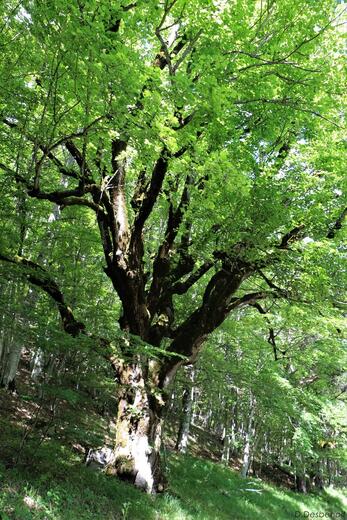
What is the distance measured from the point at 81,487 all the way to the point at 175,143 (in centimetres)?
567

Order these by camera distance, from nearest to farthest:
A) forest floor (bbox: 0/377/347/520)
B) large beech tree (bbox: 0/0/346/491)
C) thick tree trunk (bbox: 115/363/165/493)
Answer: large beech tree (bbox: 0/0/346/491), forest floor (bbox: 0/377/347/520), thick tree trunk (bbox: 115/363/165/493)

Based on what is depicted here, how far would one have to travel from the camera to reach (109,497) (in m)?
6.36

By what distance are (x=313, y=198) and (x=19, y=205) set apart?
572 cm

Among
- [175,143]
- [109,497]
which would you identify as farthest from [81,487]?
[175,143]

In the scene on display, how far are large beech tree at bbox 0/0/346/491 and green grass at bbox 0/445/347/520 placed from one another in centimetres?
60

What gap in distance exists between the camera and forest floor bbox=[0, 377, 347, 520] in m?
5.32

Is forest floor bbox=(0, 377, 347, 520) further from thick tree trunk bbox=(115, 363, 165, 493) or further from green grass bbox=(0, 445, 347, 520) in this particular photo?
thick tree trunk bbox=(115, 363, 165, 493)

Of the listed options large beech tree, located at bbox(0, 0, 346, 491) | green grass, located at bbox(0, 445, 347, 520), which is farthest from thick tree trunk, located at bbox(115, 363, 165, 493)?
green grass, located at bbox(0, 445, 347, 520)

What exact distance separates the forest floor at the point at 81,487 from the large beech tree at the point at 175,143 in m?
0.70

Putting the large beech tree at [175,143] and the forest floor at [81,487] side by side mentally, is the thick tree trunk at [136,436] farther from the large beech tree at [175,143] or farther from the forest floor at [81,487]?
the forest floor at [81,487]

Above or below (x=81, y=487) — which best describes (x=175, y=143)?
above

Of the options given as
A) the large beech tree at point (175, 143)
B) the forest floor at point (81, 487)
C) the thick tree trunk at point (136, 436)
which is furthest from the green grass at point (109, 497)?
the large beech tree at point (175, 143)

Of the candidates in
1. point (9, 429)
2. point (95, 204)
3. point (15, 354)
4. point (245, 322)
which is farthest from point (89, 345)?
point (245, 322)

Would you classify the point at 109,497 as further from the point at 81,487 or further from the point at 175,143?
the point at 175,143
